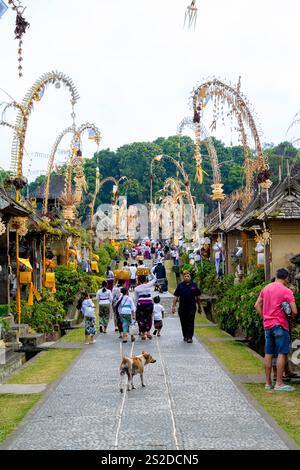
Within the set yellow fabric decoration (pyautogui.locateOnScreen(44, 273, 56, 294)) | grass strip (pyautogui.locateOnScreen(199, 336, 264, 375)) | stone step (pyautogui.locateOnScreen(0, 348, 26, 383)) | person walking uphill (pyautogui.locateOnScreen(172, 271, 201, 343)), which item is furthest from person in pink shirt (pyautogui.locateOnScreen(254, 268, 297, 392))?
yellow fabric decoration (pyautogui.locateOnScreen(44, 273, 56, 294))

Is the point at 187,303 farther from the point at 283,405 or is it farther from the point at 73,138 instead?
the point at 73,138

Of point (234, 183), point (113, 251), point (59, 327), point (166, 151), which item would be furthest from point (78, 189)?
point (166, 151)

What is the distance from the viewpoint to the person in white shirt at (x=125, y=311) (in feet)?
57.9

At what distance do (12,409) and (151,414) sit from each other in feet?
7.12

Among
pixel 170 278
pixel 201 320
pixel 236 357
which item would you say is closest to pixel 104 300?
pixel 236 357

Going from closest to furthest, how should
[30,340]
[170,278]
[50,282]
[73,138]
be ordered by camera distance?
[30,340] < [50,282] < [73,138] < [170,278]

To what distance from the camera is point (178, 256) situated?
46.8m

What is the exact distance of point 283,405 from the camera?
9.94 metres

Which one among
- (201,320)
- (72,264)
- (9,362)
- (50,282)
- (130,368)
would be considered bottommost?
(201,320)

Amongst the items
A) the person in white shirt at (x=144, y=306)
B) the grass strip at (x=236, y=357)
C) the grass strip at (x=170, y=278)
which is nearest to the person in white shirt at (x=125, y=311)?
the person in white shirt at (x=144, y=306)

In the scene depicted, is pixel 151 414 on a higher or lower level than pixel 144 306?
lower

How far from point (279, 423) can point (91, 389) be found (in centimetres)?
355

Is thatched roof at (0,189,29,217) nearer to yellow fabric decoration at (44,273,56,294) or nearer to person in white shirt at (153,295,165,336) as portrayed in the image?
person in white shirt at (153,295,165,336)

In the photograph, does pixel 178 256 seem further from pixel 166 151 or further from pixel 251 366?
pixel 166 151
